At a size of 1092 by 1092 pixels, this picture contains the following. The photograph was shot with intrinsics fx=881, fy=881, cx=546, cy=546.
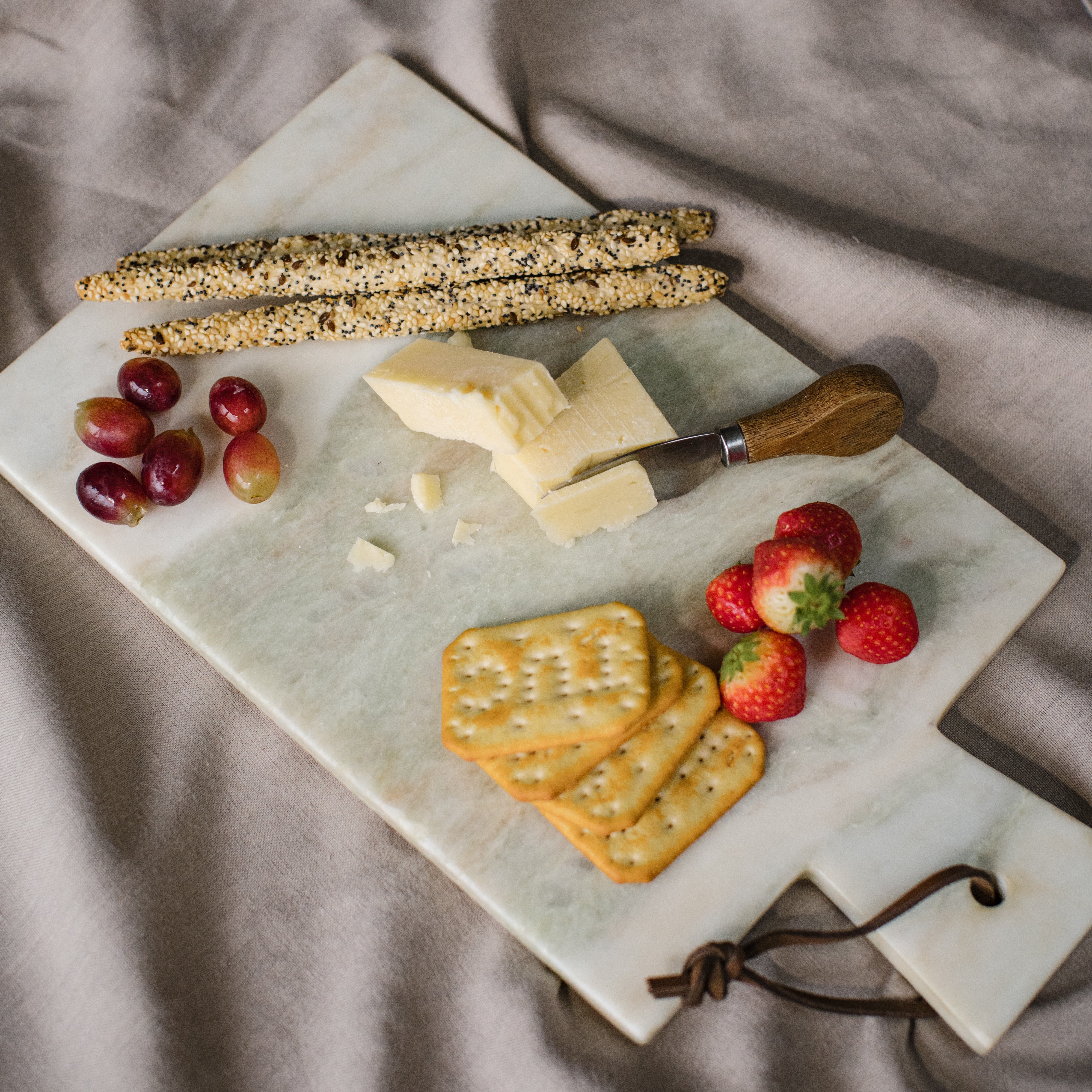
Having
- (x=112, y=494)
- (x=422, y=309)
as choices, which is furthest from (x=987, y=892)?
(x=112, y=494)

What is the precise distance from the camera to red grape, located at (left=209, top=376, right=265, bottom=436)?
1782 mm

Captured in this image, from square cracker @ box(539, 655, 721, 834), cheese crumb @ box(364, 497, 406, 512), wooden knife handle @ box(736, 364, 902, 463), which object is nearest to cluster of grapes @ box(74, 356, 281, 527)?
cheese crumb @ box(364, 497, 406, 512)

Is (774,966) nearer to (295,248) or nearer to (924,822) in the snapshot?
(924,822)

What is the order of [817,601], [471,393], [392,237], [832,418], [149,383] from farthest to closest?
[392,237] < [149,383] < [832,418] < [471,393] < [817,601]

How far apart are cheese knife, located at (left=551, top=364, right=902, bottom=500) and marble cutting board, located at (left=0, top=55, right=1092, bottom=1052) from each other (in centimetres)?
7

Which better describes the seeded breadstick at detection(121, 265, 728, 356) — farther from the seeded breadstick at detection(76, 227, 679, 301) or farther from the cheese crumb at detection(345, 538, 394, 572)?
the cheese crumb at detection(345, 538, 394, 572)

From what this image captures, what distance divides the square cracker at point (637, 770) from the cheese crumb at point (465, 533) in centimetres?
51

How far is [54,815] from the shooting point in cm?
→ 176

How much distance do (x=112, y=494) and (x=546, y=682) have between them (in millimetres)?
927

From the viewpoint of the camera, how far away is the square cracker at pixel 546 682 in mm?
1539

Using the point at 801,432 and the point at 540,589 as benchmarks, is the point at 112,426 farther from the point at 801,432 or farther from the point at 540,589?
the point at 801,432

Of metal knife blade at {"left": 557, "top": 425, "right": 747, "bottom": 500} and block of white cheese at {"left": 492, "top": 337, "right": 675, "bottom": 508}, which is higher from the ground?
block of white cheese at {"left": 492, "top": 337, "right": 675, "bottom": 508}

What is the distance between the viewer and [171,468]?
5.68 ft

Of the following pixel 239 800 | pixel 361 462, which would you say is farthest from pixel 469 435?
pixel 239 800
